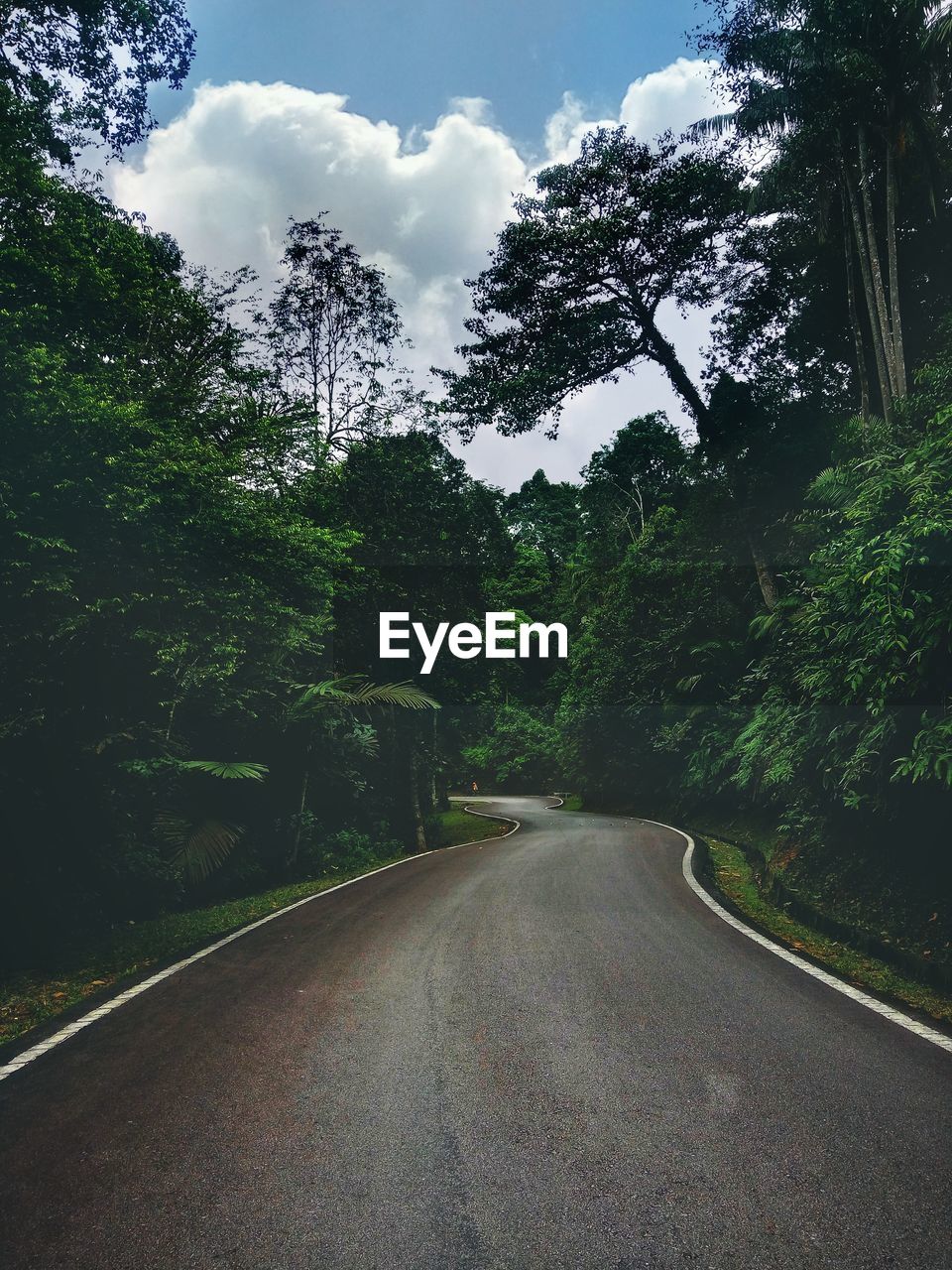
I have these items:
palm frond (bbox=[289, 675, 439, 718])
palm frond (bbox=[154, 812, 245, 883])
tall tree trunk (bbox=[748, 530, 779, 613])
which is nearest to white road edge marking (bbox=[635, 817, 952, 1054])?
palm frond (bbox=[154, 812, 245, 883])

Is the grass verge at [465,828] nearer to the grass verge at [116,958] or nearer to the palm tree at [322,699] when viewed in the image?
the palm tree at [322,699]

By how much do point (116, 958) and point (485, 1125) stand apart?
5344 millimetres

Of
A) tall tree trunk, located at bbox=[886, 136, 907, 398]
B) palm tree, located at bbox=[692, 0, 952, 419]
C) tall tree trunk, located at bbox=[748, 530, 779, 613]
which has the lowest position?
tall tree trunk, located at bbox=[748, 530, 779, 613]

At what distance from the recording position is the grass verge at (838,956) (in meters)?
5.13

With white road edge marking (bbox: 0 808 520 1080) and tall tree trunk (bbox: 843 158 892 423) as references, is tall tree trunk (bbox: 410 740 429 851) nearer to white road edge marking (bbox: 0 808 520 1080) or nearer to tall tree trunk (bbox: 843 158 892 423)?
white road edge marking (bbox: 0 808 520 1080)

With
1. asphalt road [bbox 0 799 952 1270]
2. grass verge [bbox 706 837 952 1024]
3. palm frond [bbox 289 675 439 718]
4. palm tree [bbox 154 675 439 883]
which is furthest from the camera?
palm frond [bbox 289 675 439 718]

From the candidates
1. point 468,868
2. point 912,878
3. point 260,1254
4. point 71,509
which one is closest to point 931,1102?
point 260,1254

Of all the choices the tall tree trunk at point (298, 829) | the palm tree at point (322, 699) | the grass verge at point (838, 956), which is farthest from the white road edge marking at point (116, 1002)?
the grass verge at point (838, 956)

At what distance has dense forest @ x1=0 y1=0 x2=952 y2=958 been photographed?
7344mm

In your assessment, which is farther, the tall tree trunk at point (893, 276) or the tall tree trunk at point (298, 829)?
the tall tree trunk at point (893, 276)

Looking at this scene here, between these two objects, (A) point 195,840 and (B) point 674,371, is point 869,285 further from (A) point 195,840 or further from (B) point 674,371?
(A) point 195,840

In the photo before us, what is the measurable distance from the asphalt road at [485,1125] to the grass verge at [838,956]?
51 centimetres

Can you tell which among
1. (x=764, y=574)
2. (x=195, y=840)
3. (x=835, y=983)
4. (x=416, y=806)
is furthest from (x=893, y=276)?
(x=416, y=806)

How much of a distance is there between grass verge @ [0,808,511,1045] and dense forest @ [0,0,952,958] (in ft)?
1.40
